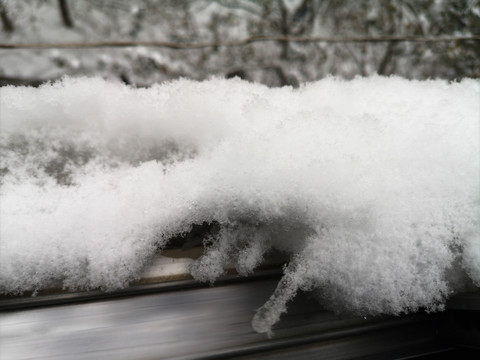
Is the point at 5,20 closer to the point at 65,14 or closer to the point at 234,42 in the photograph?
the point at 65,14

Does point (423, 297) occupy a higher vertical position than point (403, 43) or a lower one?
lower

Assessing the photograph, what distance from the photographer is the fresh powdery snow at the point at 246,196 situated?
487 mm

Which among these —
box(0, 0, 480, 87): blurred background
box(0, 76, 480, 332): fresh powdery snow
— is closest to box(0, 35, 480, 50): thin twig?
box(0, 0, 480, 87): blurred background

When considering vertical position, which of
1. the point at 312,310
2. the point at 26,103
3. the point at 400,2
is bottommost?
the point at 312,310

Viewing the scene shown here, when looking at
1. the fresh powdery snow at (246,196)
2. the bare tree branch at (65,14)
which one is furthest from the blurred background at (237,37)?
the fresh powdery snow at (246,196)

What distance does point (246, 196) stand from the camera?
20.3 inches

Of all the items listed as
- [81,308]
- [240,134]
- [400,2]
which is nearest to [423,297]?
[240,134]

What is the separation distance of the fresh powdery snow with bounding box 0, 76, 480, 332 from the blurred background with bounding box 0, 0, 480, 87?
0.18 metres

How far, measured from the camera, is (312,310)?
1.68 ft

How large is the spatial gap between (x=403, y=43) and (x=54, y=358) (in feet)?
3.92

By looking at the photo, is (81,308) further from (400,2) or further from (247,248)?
(400,2)

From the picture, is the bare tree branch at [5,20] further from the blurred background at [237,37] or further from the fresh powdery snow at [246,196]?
the fresh powdery snow at [246,196]

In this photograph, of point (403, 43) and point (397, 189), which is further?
point (403, 43)

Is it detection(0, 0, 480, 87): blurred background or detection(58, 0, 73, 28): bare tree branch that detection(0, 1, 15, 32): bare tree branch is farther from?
detection(58, 0, 73, 28): bare tree branch
